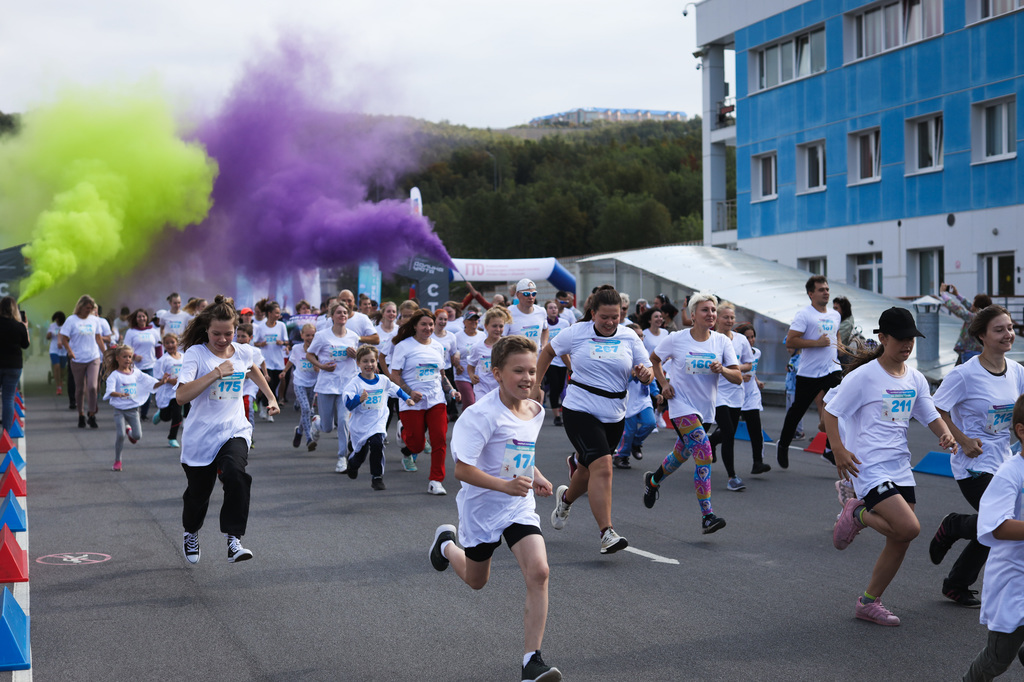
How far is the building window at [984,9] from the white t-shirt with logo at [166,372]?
20.2 meters

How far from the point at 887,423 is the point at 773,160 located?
27840 millimetres

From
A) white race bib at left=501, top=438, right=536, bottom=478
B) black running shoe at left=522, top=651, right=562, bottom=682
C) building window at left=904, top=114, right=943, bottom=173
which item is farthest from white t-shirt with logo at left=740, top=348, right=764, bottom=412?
building window at left=904, top=114, right=943, bottom=173

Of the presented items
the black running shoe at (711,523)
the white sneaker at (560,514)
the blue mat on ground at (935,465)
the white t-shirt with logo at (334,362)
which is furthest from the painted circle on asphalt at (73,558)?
the blue mat on ground at (935,465)

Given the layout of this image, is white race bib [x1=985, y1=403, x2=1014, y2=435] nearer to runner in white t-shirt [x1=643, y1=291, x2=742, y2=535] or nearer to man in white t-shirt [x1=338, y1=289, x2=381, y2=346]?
runner in white t-shirt [x1=643, y1=291, x2=742, y2=535]

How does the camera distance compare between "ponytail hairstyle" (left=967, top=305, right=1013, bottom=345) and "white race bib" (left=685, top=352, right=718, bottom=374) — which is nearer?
"ponytail hairstyle" (left=967, top=305, right=1013, bottom=345)

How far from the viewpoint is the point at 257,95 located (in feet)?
92.5

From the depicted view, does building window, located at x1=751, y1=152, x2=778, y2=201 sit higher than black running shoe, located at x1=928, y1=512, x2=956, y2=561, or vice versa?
building window, located at x1=751, y1=152, x2=778, y2=201

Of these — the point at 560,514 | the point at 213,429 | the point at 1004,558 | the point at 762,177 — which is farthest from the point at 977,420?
the point at 762,177

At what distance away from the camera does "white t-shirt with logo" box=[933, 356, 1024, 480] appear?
5836mm

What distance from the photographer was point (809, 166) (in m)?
30.2

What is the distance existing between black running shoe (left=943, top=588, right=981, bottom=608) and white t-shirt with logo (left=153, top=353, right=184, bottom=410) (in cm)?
970

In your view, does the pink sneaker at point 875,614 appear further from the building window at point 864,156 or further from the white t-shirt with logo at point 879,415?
the building window at point 864,156

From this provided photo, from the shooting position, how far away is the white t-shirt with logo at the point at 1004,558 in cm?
381

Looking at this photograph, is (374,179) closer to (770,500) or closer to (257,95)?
(257,95)
